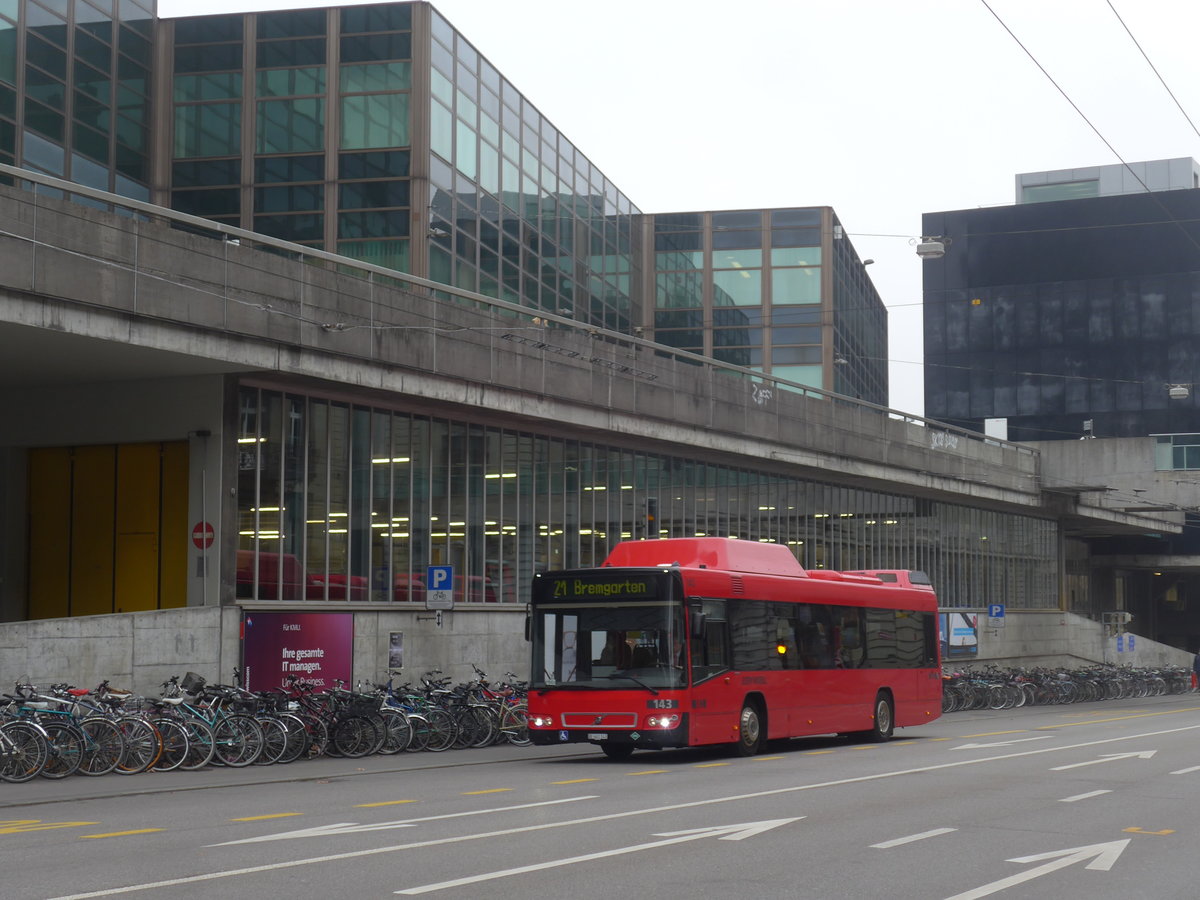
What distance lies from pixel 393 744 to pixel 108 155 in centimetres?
2199

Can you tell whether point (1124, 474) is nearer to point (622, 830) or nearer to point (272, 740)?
point (272, 740)

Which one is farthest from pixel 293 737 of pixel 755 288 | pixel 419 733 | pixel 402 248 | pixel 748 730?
pixel 755 288

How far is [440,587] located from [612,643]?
597cm

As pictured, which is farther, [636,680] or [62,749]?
[636,680]

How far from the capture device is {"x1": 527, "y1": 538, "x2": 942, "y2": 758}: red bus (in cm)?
1958

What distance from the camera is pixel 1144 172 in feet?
283

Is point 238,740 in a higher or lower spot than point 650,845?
lower

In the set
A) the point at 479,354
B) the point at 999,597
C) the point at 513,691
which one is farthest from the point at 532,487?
the point at 999,597

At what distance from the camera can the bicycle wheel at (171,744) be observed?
17953 millimetres

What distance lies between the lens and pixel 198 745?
18391 mm

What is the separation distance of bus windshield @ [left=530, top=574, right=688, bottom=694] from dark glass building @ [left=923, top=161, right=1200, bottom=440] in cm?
5964

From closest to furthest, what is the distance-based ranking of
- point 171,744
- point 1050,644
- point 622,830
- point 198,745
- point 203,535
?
point 622,830, point 171,744, point 198,745, point 203,535, point 1050,644

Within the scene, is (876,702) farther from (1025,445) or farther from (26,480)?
(1025,445)

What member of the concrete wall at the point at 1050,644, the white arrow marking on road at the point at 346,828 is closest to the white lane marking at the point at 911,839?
the white arrow marking on road at the point at 346,828
